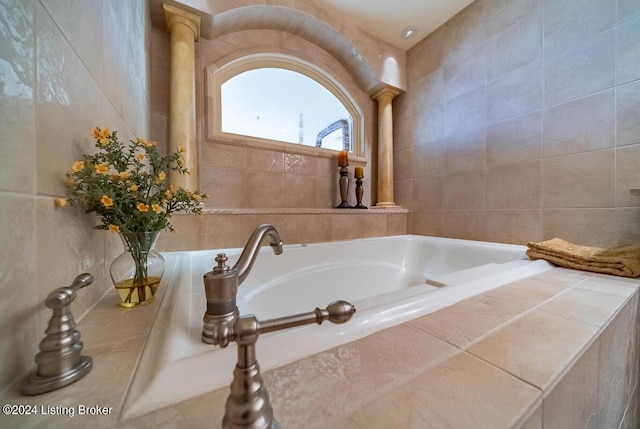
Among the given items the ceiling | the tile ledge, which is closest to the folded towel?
the tile ledge

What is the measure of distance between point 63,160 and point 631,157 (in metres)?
1.82

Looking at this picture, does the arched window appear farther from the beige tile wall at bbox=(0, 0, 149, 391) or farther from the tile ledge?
the beige tile wall at bbox=(0, 0, 149, 391)

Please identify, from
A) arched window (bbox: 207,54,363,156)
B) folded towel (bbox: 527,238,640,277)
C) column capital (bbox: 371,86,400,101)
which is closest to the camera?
folded towel (bbox: 527,238,640,277)

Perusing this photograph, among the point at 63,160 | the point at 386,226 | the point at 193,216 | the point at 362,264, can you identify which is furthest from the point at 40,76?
the point at 386,226

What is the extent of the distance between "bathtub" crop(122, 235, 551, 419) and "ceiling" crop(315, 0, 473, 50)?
1554mm

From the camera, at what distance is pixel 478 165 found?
144 centimetres

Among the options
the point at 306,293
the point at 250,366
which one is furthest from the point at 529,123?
the point at 250,366

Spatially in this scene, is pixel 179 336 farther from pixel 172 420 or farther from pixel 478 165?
pixel 478 165

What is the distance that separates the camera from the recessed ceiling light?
5.48 ft

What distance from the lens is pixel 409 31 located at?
5.58 ft

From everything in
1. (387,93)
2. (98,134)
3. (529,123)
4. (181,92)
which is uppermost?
(387,93)

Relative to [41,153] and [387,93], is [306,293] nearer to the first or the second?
[41,153]

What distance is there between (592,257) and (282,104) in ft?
6.02

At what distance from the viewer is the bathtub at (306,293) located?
0.28 metres
